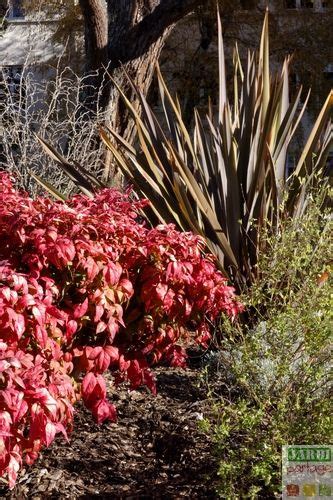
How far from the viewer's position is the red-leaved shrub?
9.27 feet

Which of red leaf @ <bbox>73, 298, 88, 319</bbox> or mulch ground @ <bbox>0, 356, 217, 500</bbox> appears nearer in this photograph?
red leaf @ <bbox>73, 298, 88, 319</bbox>

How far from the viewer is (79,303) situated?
3486 mm

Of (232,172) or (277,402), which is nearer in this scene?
(277,402)

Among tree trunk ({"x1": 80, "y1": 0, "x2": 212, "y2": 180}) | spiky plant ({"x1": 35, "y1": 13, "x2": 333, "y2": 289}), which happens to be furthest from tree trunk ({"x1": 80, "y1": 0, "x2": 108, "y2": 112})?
spiky plant ({"x1": 35, "y1": 13, "x2": 333, "y2": 289})

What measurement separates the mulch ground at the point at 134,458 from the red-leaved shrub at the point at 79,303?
1.29ft

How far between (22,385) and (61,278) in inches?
38.7

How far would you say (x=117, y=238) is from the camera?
3.67m

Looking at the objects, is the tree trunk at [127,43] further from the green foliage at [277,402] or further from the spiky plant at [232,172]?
the green foliage at [277,402]
